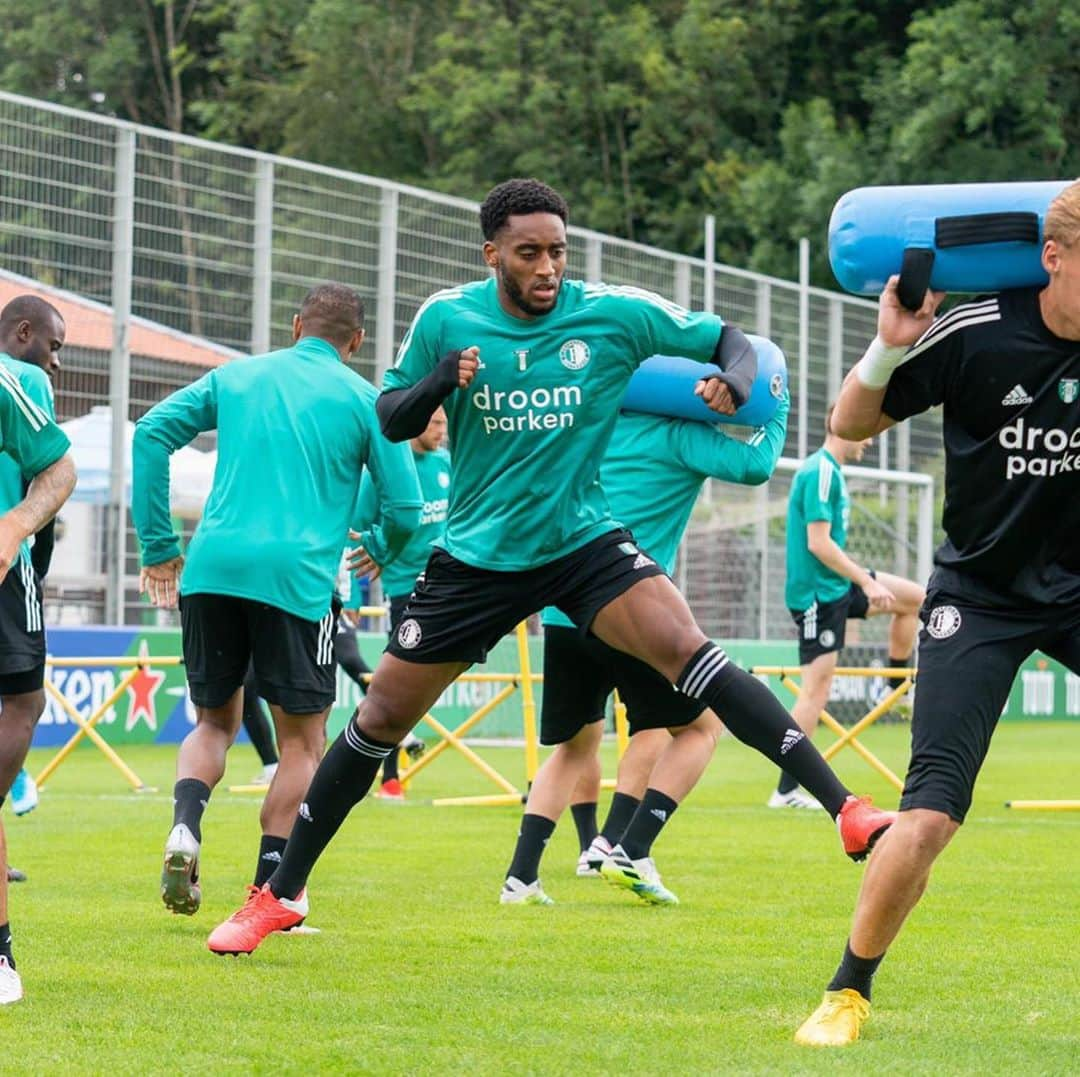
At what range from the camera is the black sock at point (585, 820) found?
30.9 feet

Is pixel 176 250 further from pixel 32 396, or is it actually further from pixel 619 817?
pixel 619 817

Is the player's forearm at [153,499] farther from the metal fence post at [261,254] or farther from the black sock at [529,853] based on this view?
the metal fence post at [261,254]

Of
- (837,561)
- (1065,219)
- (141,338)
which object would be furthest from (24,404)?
(141,338)

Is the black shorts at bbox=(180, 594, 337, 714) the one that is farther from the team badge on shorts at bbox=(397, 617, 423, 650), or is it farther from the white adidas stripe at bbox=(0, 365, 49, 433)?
the white adidas stripe at bbox=(0, 365, 49, 433)

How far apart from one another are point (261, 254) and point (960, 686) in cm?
1367

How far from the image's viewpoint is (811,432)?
78.3 feet

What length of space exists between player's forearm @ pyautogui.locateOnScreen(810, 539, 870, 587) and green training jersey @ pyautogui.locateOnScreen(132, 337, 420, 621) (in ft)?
17.8

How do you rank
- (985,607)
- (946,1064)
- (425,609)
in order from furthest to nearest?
(425,609), (985,607), (946,1064)

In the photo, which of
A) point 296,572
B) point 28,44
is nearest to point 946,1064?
point 296,572

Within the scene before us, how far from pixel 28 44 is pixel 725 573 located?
33111mm

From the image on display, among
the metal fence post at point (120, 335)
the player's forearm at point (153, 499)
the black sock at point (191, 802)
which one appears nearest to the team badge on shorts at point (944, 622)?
the black sock at point (191, 802)

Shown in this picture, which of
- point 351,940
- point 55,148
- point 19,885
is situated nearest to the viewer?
point 351,940

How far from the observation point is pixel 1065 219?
16.4ft

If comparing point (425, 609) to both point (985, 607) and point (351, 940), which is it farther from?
point (985, 607)
